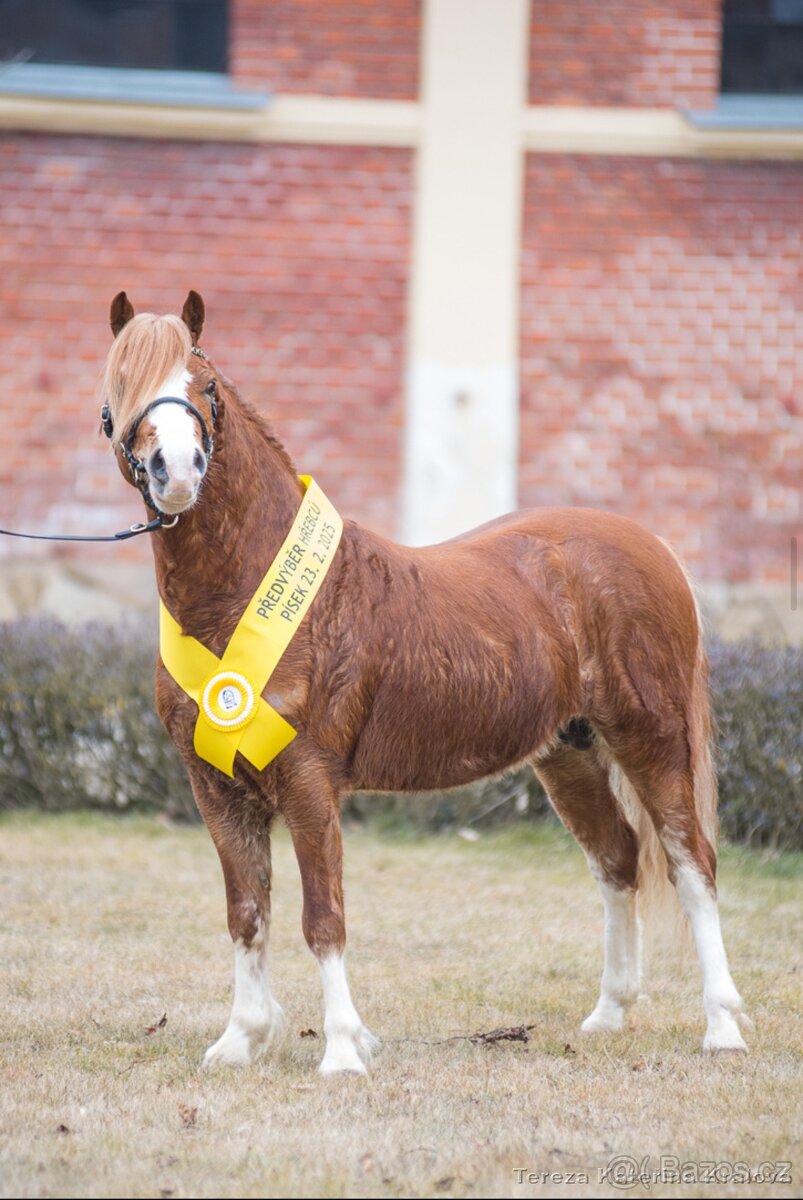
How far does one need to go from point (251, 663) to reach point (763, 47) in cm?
797

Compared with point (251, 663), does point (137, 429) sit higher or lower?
higher

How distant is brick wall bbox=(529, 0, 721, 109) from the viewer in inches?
397

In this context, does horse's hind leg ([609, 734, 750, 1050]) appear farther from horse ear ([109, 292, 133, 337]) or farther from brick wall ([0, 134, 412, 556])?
brick wall ([0, 134, 412, 556])

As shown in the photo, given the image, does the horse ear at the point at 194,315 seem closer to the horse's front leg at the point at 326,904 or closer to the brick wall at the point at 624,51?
the horse's front leg at the point at 326,904

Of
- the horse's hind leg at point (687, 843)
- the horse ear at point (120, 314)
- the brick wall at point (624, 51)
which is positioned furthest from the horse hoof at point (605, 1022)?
the brick wall at point (624, 51)

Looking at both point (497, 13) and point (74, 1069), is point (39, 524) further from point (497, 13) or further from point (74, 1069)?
point (74, 1069)

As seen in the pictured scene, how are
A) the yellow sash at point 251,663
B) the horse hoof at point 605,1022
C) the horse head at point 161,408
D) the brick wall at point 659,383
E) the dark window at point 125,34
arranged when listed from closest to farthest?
the horse head at point 161,408 < the yellow sash at point 251,663 < the horse hoof at point 605,1022 < the brick wall at point 659,383 < the dark window at point 125,34

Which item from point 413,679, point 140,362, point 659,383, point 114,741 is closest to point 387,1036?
point 413,679

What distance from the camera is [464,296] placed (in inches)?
398

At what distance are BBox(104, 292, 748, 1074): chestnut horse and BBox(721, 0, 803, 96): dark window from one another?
633 cm

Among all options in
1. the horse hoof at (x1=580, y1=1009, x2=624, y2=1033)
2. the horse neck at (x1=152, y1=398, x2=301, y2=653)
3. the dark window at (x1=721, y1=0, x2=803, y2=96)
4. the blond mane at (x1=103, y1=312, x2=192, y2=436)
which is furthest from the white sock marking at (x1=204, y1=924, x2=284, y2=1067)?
the dark window at (x1=721, y1=0, x2=803, y2=96)

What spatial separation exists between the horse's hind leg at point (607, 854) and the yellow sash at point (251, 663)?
4.42 ft

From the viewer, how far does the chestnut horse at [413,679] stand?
459 cm

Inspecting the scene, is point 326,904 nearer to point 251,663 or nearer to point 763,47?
point 251,663
